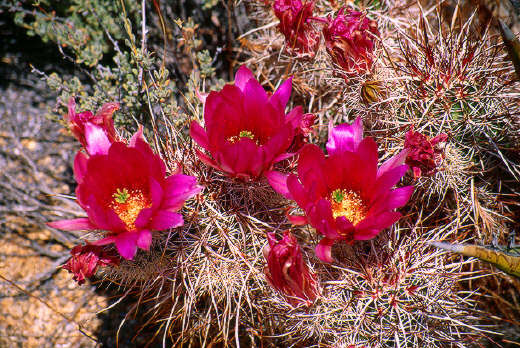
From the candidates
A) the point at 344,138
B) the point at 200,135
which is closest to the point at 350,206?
the point at 344,138

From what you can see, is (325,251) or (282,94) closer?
(325,251)

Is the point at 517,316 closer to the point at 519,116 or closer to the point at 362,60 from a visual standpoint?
the point at 519,116

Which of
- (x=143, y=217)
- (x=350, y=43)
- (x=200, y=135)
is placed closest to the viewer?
(x=143, y=217)

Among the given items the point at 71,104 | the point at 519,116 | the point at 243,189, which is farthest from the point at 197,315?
the point at 519,116

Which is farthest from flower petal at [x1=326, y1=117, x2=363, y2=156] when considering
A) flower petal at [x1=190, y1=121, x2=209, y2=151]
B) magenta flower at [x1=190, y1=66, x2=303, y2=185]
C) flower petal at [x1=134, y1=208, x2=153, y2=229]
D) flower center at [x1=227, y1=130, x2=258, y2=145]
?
flower petal at [x1=134, y1=208, x2=153, y2=229]

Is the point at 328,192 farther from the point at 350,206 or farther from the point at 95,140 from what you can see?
the point at 95,140

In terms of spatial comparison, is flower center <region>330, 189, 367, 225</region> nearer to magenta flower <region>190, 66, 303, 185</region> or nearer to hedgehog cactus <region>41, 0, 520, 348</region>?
hedgehog cactus <region>41, 0, 520, 348</region>
